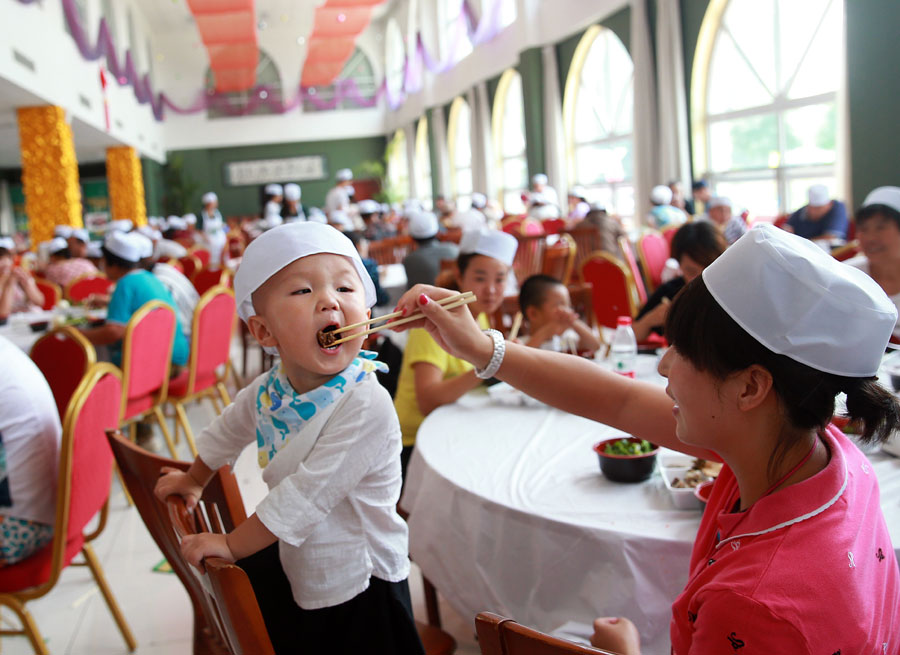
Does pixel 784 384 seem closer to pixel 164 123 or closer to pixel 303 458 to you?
pixel 303 458

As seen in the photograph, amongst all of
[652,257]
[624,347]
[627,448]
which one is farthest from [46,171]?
[627,448]

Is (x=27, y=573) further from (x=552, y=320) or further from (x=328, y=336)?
(x=552, y=320)

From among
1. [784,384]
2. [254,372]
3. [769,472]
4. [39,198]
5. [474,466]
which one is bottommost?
[254,372]

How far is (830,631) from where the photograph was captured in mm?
706

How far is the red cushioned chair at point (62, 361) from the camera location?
2.70 m

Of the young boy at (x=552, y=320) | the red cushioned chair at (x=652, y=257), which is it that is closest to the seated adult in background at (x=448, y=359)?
the young boy at (x=552, y=320)

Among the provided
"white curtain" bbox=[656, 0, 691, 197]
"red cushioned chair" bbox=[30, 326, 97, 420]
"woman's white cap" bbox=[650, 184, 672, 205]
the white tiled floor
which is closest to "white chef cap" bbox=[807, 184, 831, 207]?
"woman's white cap" bbox=[650, 184, 672, 205]

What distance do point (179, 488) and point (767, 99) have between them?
26.3 ft

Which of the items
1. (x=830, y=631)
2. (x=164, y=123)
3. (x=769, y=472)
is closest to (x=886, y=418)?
(x=769, y=472)

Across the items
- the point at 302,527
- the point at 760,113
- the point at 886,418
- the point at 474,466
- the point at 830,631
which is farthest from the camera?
the point at 760,113

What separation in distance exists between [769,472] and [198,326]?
3124mm

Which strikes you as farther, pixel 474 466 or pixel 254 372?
pixel 254 372

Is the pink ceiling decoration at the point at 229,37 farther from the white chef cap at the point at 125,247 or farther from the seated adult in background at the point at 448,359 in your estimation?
the seated adult in background at the point at 448,359

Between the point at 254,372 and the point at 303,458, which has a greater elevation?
the point at 303,458
